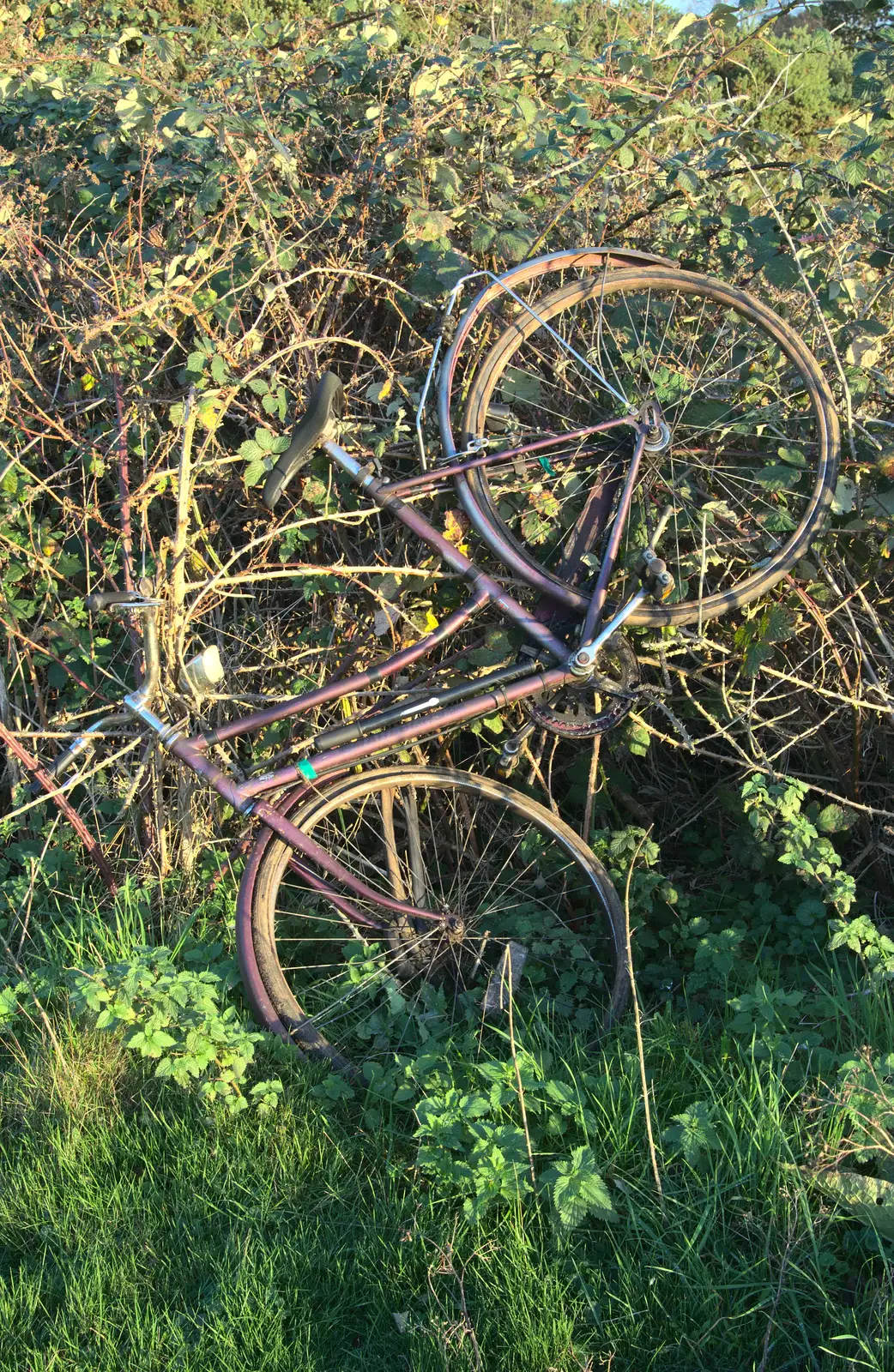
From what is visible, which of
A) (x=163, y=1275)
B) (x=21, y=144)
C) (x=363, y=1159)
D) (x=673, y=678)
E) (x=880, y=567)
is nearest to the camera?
(x=163, y=1275)

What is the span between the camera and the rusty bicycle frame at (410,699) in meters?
3.21

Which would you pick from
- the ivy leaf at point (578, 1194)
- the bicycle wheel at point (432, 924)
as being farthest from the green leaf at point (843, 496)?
the ivy leaf at point (578, 1194)

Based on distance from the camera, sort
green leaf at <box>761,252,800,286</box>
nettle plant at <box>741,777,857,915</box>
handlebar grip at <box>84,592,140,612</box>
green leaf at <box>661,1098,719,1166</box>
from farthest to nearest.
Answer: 1. green leaf at <box>761,252,800,286</box>
2. nettle plant at <box>741,777,857,915</box>
3. handlebar grip at <box>84,592,140,612</box>
4. green leaf at <box>661,1098,719,1166</box>

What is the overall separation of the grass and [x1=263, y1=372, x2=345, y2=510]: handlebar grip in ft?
5.43

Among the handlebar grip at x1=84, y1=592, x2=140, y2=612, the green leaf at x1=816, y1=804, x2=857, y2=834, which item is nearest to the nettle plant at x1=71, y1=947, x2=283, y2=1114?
the handlebar grip at x1=84, y1=592, x2=140, y2=612

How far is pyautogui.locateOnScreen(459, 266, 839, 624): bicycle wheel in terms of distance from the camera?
3.50 m

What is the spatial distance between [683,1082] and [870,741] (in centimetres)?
151

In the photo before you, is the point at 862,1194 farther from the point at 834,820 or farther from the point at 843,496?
the point at 843,496

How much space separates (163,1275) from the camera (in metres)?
2.52

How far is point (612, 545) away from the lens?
Answer: 11.1 ft

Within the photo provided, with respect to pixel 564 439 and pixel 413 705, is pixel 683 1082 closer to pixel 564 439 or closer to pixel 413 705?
pixel 413 705

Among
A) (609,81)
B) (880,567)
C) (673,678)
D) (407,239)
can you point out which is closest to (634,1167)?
(673,678)

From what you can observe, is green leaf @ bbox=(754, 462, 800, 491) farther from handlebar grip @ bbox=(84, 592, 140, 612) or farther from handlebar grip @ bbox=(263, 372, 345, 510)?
handlebar grip @ bbox=(84, 592, 140, 612)

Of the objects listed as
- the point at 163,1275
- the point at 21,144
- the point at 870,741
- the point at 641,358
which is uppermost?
the point at 21,144
